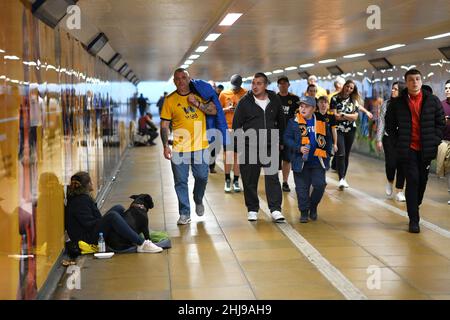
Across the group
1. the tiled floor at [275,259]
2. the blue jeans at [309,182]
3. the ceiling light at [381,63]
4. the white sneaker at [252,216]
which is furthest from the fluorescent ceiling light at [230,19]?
the ceiling light at [381,63]

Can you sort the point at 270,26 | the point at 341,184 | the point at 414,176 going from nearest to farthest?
the point at 414,176 → the point at 270,26 → the point at 341,184

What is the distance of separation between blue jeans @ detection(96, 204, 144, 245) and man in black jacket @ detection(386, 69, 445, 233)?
10.9 feet

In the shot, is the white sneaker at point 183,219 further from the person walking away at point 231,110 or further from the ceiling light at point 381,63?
the ceiling light at point 381,63

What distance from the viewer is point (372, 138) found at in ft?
65.1

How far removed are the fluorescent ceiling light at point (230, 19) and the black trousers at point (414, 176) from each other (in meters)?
2.85

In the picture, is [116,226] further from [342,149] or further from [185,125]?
[342,149]

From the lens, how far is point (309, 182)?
29.7ft

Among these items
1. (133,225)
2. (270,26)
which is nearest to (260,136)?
(133,225)

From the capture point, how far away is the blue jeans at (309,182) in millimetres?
8875

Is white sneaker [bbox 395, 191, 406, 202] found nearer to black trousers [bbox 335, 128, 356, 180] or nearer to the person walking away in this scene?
black trousers [bbox 335, 128, 356, 180]

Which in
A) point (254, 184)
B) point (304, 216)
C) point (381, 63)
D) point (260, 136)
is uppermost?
point (381, 63)

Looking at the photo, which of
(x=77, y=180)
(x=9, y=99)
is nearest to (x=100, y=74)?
(x=77, y=180)

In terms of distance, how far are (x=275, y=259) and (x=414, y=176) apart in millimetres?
2259
